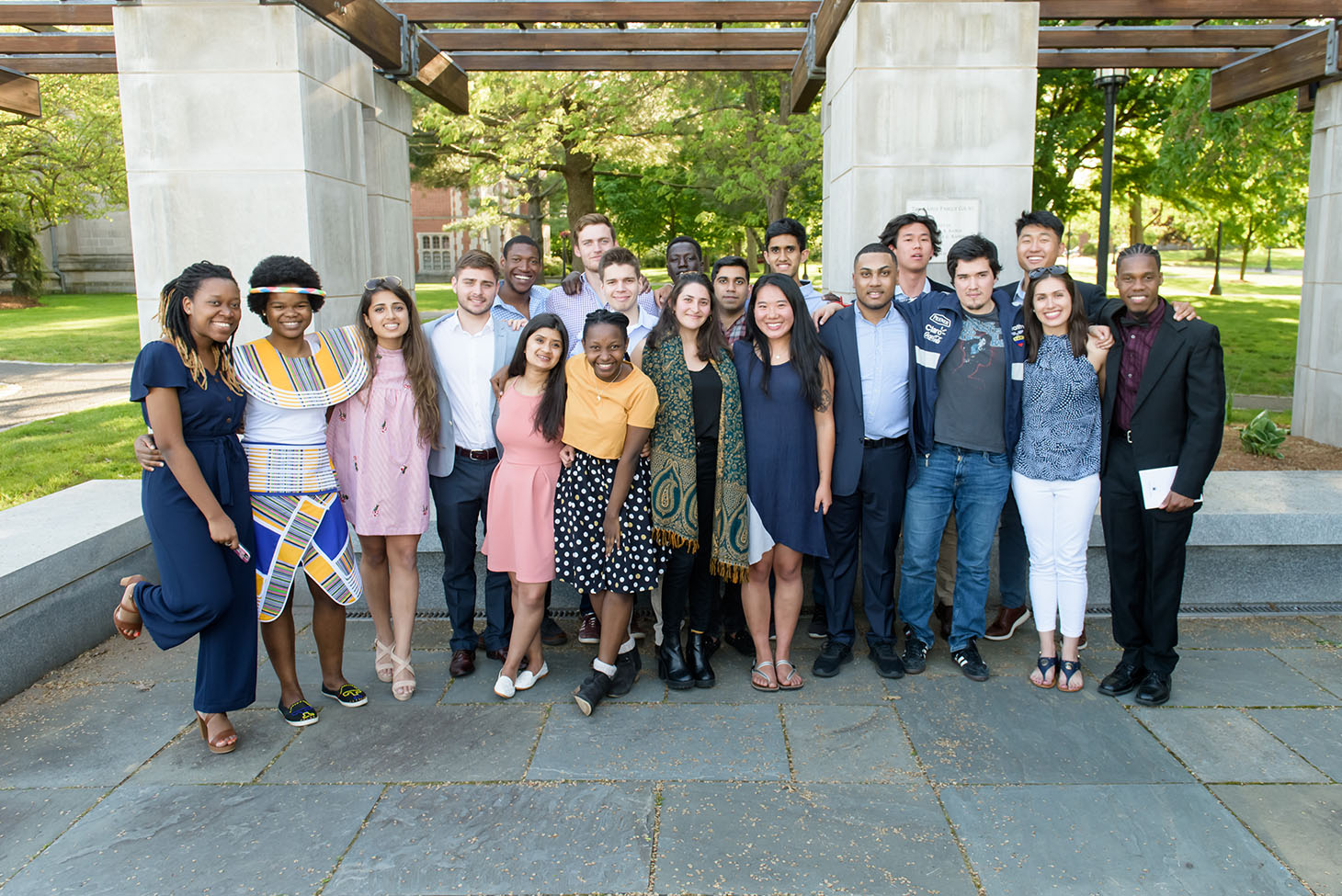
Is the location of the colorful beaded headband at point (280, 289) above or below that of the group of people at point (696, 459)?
above

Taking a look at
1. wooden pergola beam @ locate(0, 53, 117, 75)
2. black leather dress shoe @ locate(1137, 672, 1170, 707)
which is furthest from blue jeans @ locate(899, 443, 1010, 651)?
wooden pergola beam @ locate(0, 53, 117, 75)

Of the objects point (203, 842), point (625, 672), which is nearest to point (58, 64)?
point (625, 672)

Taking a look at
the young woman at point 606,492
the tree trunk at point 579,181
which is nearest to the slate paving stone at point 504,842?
the young woman at point 606,492

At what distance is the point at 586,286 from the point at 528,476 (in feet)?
4.37

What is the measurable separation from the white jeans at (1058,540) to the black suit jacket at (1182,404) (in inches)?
11.7

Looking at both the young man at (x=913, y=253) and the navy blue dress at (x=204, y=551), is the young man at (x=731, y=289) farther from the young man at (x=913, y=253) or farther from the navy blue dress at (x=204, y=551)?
the navy blue dress at (x=204, y=551)

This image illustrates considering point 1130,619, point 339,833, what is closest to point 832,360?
point 1130,619

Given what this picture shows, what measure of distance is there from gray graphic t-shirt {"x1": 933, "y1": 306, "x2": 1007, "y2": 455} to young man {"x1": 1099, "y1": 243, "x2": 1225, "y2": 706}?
45cm

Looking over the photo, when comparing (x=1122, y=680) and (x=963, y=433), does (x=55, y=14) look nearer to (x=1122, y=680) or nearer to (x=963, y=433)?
(x=963, y=433)

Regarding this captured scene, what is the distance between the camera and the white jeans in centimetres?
423

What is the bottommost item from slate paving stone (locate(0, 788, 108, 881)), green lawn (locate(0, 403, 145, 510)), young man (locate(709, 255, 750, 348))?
slate paving stone (locate(0, 788, 108, 881))

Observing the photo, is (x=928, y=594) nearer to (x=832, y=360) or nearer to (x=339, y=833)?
(x=832, y=360)

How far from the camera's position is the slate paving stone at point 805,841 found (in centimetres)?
293

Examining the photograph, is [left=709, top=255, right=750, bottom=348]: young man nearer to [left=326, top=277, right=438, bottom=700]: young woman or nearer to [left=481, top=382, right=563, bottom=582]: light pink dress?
[left=481, top=382, right=563, bottom=582]: light pink dress
